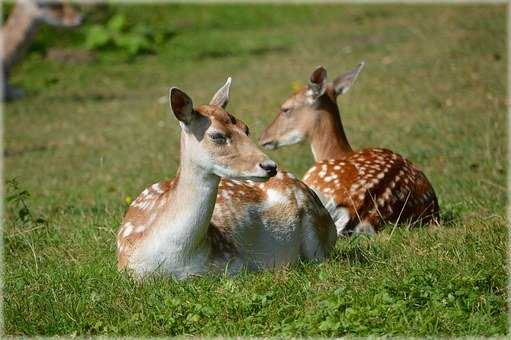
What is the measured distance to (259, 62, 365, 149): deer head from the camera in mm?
7832

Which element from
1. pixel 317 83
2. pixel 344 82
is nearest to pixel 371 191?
pixel 317 83

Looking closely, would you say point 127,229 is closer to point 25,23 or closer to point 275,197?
point 275,197

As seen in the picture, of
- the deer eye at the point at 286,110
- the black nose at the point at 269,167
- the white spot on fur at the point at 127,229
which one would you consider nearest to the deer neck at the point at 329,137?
the deer eye at the point at 286,110

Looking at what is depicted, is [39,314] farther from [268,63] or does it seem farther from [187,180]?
[268,63]

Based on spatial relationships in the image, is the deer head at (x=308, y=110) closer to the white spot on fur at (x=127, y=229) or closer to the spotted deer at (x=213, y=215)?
the spotted deer at (x=213, y=215)

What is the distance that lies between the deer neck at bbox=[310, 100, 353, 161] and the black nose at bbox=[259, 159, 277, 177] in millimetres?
2943

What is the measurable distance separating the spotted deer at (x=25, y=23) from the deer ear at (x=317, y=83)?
7.16 meters

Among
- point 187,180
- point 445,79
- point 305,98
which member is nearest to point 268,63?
point 445,79

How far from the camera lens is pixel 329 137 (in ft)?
25.4

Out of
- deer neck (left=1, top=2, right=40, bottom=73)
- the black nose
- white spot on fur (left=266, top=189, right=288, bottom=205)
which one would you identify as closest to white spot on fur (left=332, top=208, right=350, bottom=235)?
white spot on fur (left=266, top=189, right=288, bottom=205)

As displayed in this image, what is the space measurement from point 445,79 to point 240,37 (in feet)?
19.0

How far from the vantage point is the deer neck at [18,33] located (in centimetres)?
1428

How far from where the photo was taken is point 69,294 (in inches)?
192

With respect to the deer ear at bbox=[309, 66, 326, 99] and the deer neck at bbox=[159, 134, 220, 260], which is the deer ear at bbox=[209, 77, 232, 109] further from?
the deer ear at bbox=[309, 66, 326, 99]
